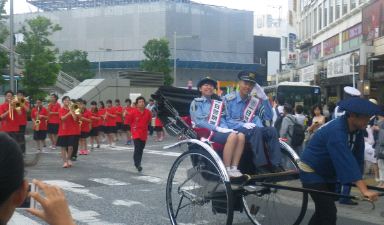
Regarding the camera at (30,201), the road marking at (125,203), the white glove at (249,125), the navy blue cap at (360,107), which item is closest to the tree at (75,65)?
the road marking at (125,203)

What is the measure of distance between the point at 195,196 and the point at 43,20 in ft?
109

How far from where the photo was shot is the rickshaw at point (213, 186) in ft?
19.4

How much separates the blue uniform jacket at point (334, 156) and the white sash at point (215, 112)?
190 cm

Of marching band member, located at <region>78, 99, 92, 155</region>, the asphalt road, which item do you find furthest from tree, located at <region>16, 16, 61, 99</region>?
the asphalt road

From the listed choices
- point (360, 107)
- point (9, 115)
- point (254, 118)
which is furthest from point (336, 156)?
point (9, 115)

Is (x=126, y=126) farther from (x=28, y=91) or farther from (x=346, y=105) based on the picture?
(x=346, y=105)

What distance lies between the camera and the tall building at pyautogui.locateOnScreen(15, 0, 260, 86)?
69188mm

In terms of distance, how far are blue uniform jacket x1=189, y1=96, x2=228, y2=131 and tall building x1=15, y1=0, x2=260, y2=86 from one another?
59.9 m

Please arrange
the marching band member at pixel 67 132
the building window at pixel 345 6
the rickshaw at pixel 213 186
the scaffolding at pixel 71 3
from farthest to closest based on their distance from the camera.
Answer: the scaffolding at pixel 71 3 < the building window at pixel 345 6 < the marching band member at pixel 67 132 < the rickshaw at pixel 213 186

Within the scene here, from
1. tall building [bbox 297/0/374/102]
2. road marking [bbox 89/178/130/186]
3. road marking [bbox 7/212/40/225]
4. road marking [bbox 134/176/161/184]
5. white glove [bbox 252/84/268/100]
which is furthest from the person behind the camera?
tall building [bbox 297/0/374/102]

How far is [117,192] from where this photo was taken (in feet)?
30.5

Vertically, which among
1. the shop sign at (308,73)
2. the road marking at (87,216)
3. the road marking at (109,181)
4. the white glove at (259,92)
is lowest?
the road marking at (109,181)

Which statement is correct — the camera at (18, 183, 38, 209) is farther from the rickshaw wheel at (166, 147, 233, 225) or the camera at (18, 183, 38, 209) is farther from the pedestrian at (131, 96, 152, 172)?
the pedestrian at (131, 96, 152, 172)

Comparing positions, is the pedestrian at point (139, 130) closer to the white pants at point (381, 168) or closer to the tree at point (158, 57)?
the white pants at point (381, 168)
